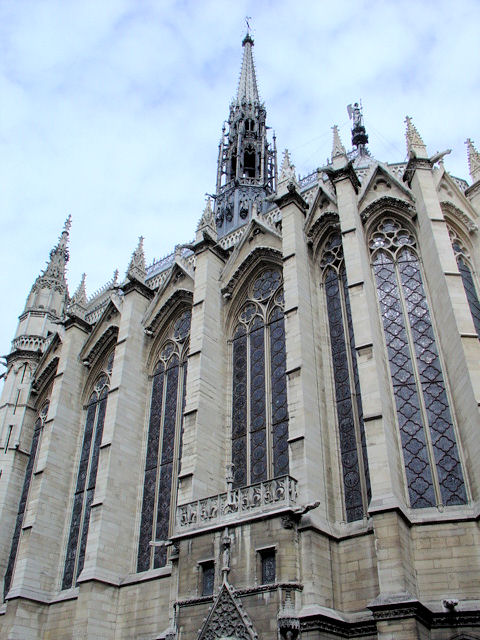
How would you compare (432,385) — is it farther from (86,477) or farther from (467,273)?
(86,477)

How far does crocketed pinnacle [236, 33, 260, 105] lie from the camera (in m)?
31.3

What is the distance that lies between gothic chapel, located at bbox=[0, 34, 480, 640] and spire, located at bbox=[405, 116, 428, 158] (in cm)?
8

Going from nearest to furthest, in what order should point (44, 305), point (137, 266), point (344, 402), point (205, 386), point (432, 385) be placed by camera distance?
point (432, 385), point (344, 402), point (205, 386), point (137, 266), point (44, 305)

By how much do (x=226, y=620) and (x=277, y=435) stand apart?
4.66 m

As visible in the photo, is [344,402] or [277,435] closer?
[344,402]

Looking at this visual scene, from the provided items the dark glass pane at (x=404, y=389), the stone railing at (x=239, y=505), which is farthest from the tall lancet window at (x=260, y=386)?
the dark glass pane at (x=404, y=389)

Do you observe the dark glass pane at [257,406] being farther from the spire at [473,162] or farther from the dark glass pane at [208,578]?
the spire at [473,162]

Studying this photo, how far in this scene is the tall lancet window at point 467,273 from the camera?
49.1 feet

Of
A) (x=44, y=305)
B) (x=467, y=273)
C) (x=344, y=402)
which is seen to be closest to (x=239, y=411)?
(x=344, y=402)

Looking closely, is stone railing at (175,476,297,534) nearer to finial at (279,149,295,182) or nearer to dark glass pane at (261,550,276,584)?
dark glass pane at (261,550,276,584)

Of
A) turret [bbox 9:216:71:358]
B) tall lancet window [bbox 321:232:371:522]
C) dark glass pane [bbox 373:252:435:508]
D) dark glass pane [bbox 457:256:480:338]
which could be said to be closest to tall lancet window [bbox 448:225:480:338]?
dark glass pane [bbox 457:256:480:338]

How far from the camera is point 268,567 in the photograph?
11.9m

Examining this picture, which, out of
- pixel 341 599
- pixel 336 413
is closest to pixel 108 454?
pixel 336 413

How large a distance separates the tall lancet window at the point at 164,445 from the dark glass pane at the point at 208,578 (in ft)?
11.4
